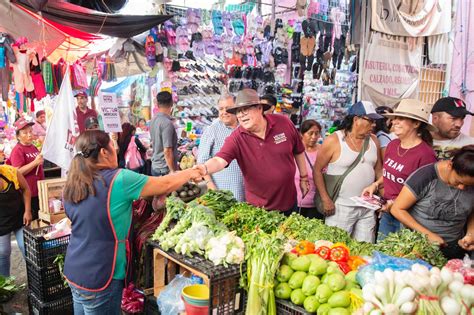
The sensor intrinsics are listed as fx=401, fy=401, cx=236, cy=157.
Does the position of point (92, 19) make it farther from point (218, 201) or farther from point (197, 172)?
point (218, 201)

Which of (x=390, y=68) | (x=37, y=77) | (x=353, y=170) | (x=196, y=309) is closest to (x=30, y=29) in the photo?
(x=37, y=77)

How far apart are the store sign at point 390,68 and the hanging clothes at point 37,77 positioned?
6.34 meters

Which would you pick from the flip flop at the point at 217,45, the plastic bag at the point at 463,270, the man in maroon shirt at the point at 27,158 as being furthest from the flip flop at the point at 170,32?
the plastic bag at the point at 463,270

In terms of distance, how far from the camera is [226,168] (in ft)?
14.1

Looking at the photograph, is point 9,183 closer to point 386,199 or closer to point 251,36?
point 386,199

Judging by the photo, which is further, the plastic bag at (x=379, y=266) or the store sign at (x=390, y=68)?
the store sign at (x=390, y=68)

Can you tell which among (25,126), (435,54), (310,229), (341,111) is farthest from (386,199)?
(435,54)

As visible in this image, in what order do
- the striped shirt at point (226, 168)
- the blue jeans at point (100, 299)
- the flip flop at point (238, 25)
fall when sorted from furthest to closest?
1. the flip flop at point (238, 25)
2. the striped shirt at point (226, 168)
3. the blue jeans at point (100, 299)

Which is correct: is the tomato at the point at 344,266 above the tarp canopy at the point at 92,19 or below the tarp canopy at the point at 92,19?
below

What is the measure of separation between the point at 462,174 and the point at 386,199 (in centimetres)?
112

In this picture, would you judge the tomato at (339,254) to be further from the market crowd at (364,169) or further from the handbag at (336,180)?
the handbag at (336,180)

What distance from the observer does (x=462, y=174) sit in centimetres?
274

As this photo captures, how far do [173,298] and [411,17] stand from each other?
8655mm

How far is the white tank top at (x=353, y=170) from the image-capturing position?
3.99m
